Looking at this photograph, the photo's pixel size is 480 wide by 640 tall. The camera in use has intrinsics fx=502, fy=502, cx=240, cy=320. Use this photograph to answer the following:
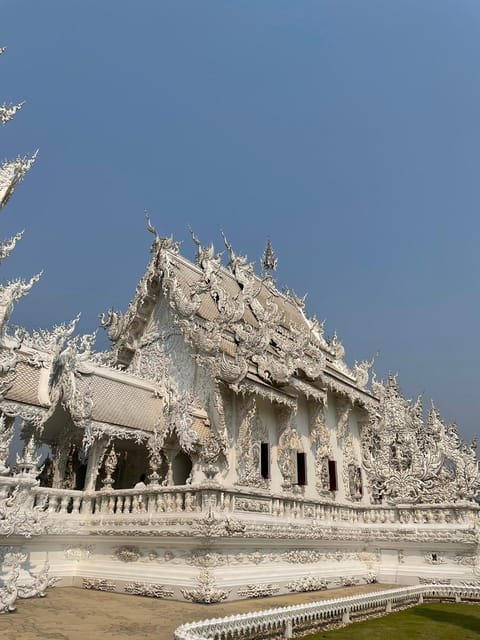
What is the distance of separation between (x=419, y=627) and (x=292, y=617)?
2101 millimetres

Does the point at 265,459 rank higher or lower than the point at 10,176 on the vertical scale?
lower

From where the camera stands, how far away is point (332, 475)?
1433 cm

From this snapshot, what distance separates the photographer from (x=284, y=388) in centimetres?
1296

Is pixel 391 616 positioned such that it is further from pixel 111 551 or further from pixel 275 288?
pixel 275 288

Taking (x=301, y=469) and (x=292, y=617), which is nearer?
(x=292, y=617)

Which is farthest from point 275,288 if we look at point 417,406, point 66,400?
point 66,400

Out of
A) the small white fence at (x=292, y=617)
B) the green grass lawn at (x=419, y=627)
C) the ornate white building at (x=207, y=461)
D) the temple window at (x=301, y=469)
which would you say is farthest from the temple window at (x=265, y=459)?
the green grass lawn at (x=419, y=627)

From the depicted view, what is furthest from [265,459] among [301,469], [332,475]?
[332,475]

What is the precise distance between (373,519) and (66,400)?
7799mm

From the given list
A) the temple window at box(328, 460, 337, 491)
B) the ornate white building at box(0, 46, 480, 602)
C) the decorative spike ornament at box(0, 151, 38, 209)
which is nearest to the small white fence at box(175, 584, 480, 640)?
the ornate white building at box(0, 46, 480, 602)

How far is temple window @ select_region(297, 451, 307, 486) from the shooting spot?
13057 millimetres

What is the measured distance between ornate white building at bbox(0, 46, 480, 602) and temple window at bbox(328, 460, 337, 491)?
0.05 metres

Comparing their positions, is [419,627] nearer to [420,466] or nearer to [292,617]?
[292,617]

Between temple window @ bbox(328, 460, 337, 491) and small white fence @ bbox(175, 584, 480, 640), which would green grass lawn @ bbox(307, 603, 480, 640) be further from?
temple window @ bbox(328, 460, 337, 491)
